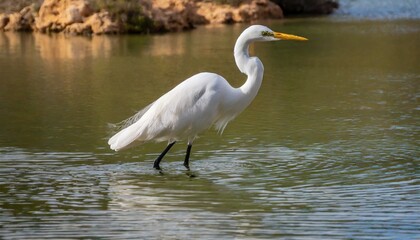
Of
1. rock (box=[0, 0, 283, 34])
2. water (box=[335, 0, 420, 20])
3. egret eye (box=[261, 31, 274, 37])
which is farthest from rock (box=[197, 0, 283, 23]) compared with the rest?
egret eye (box=[261, 31, 274, 37])

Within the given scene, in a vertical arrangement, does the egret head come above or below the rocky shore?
above

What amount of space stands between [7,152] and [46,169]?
970 mm

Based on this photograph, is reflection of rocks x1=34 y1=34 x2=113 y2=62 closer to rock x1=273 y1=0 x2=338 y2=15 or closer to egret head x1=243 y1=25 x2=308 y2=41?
egret head x1=243 y1=25 x2=308 y2=41

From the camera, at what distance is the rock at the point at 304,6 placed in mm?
35312

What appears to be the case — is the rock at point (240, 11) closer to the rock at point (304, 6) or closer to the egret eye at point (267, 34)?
the rock at point (304, 6)

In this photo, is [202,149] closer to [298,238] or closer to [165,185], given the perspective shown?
[165,185]

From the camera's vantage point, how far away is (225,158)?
925 centimetres

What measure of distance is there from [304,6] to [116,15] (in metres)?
11.5

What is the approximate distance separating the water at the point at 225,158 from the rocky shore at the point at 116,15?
295 inches

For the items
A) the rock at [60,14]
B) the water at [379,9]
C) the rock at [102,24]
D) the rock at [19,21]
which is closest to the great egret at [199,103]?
the rock at [102,24]

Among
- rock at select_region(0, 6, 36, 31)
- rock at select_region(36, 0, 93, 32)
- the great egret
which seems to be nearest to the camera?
the great egret

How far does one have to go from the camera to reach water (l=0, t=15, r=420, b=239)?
6.79 m

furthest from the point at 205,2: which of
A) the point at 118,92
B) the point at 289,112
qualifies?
the point at 289,112

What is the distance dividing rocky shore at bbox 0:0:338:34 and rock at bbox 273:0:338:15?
4.69m
